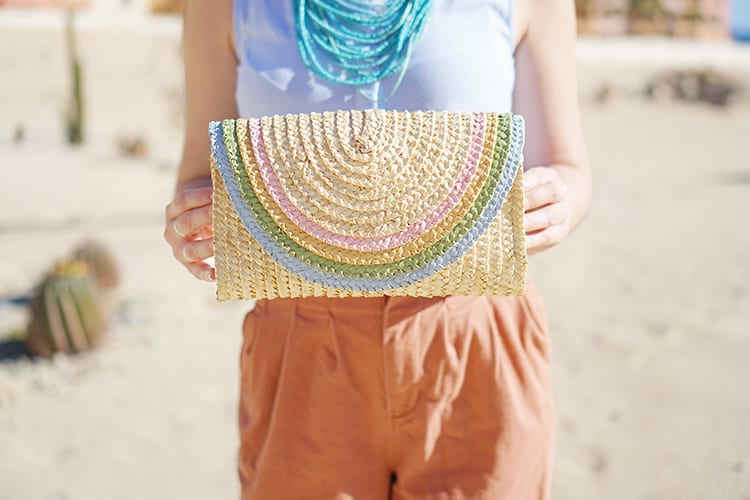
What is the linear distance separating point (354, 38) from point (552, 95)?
0.34 m

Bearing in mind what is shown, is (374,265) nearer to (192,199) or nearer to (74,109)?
(192,199)

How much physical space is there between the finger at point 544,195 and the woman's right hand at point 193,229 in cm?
47

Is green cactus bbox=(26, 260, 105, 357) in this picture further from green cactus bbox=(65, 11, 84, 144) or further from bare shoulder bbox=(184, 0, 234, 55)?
green cactus bbox=(65, 11, 84, 144)

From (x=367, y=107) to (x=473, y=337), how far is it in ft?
1.41

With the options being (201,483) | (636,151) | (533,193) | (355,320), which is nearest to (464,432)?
(355,320)

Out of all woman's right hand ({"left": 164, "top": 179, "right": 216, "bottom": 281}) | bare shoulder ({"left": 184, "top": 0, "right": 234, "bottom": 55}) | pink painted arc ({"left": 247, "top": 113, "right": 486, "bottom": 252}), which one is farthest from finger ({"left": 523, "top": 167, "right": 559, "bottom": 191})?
bare shoulder ({"left": 184, "top": 0, "right": 234, "bottom": 55})

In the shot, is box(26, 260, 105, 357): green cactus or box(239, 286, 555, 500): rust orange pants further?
box(26, 260, 105, 357): green cactus

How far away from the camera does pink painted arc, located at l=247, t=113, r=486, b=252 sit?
3.34 feet

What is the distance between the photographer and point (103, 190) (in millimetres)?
6250

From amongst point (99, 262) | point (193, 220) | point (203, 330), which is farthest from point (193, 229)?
point (99, 262)

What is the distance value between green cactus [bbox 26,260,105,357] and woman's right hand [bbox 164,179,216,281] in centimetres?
272

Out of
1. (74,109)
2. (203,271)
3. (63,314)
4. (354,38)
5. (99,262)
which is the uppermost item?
(354,38)

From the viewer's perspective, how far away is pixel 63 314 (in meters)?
3.60

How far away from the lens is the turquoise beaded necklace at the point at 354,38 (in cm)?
118
